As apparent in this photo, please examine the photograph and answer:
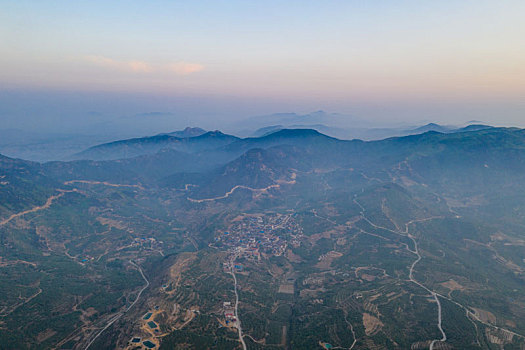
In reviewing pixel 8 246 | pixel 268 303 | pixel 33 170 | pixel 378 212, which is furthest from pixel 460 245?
pixel 33 170

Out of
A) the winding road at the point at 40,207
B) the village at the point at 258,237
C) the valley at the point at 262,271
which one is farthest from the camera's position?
the winding road at the point at 40,207

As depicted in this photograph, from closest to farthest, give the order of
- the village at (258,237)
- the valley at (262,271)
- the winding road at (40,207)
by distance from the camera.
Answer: the valley at (262,271) < the village at (258,237) < the winding road at (40,207)

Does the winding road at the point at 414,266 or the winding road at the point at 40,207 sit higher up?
the winding road at the point at 414,266

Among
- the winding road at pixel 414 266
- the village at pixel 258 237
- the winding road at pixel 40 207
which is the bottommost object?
the village at pixel 258 237

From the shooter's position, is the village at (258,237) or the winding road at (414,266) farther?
the village at (258,237)

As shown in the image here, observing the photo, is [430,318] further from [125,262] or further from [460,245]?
[125,262]

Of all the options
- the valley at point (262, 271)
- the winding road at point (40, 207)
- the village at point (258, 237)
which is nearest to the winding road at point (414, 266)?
the valley at point (262, 271)

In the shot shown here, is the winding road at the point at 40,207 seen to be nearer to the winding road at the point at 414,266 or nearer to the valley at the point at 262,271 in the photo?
the valley at the point at 262,271

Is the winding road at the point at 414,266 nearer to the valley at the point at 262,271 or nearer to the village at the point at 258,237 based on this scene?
the valley at the point at 262,271

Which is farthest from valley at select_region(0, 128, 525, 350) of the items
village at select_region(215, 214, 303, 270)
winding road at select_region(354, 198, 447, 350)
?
village at select_region(215, 214, 303, 270)

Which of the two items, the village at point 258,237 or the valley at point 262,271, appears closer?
the valley at point 262,271

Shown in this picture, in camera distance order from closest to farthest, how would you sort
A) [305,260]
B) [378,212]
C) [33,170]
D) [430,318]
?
1. [430,318]
2. [305,260]
3. [378,212]
4. [33,170]
